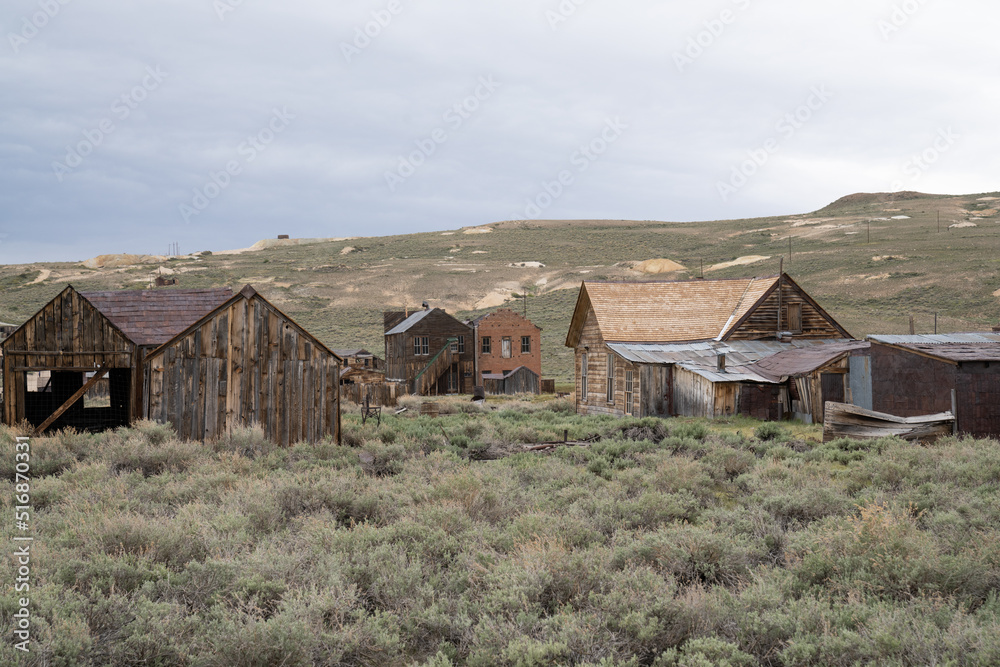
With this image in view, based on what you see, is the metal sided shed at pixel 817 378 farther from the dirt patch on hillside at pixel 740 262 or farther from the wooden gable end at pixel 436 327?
the dirt patch on hillside at pixel 740 262

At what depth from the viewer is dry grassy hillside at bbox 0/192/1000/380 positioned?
60.5m

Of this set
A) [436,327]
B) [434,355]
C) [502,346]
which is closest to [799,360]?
[502,346]

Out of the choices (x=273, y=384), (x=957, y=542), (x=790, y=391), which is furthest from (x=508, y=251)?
(x=957, y=542)

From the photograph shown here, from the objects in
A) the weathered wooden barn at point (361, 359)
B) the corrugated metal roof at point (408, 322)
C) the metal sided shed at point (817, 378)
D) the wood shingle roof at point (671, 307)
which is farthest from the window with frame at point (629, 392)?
the weathered wooden barn at point (361, 359)

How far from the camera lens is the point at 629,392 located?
25797 mm

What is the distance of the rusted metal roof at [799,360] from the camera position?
67.4ft

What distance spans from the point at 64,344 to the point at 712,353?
19.4 metres

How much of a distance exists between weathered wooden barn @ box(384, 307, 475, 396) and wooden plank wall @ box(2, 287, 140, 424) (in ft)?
96.2

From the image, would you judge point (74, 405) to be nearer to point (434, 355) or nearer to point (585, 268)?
point (434, 355)

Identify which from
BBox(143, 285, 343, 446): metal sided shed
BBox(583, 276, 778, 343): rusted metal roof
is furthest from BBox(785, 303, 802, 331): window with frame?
BBox(143, 285, 343, 446): metal sided shed

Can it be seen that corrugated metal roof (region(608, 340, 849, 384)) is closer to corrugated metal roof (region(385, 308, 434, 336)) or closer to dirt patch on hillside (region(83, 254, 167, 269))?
corrugated metal roof (region(385, 308, 434, 336))

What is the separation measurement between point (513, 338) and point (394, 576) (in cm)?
3976

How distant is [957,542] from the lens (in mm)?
7180

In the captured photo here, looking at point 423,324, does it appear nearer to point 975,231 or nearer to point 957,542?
point 957,542
